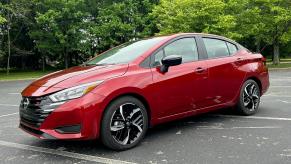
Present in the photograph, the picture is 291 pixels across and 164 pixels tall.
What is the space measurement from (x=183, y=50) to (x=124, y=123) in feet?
5.60

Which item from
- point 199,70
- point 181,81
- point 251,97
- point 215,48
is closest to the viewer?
point 181,81

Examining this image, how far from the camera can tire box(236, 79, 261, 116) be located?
680 cm

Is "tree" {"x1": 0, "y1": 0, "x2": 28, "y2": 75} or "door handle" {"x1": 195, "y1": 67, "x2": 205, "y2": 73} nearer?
"door handle" {"x1": 195, "y1": 67, "x2": 205, "y2": 73}

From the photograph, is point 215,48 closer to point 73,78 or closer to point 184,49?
point 184,49

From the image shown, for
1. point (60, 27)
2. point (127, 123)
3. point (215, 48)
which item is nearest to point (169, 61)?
point (127, 123)

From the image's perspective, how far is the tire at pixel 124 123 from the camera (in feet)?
15.7

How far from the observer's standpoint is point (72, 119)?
457 centimetres

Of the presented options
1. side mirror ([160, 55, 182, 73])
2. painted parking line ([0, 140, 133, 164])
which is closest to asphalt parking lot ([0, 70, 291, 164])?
painted parking line ([0, 140, 133, 164])

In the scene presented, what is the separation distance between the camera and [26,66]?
49094mm

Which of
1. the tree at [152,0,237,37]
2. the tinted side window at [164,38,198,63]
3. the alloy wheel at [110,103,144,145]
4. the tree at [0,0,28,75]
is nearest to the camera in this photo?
the alloy wheel at [110,103,144,145]

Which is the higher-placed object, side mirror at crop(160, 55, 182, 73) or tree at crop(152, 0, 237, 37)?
tree at crop(152, 0, 237, 37)

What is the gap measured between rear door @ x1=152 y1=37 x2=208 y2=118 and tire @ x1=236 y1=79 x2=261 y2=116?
3.74 ft

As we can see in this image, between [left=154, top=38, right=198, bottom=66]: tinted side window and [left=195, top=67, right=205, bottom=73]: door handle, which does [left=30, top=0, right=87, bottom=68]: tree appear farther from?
[left=195, top=67, right=205, bottom=73]: door handle

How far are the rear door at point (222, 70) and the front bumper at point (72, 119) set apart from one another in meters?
2.25
